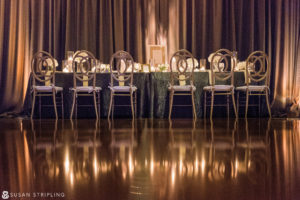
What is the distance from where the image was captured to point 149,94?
4.67 meters

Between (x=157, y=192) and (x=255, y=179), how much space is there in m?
0.35

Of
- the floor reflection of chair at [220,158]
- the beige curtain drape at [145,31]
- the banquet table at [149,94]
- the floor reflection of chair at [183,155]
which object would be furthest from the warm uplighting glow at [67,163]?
the beige curtain drape at [145,31]

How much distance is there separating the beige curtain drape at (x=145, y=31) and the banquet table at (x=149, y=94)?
1560mm

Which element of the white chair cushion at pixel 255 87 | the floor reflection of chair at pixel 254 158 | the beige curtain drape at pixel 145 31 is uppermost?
the beige curtain drape at pixel 145 31

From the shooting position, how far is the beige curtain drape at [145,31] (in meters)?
5.89

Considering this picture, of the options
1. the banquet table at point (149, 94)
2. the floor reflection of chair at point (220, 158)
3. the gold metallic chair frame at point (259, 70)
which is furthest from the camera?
the banquet table at point (149, 94)

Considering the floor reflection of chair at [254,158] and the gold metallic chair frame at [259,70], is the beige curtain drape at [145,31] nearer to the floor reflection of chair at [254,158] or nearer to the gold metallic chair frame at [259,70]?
the gold metallic chair frame at [259,70]

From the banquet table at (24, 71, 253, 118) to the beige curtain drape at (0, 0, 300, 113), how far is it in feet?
5.12

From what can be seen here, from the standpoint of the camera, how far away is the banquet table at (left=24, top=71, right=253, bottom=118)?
15.2ft

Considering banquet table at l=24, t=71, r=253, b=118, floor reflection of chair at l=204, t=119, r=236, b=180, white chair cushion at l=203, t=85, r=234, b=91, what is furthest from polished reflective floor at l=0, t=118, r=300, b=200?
banquet table at l=24, t=71, r=253, b=118

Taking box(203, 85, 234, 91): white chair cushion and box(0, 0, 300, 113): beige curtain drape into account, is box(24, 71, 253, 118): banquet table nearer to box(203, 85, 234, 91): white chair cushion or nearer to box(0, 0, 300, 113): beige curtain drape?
box(203, 85, 234, 91): white chair cushion

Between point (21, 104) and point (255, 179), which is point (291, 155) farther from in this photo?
point (21, 104)

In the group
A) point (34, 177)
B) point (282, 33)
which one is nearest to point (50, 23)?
point (282, 33)

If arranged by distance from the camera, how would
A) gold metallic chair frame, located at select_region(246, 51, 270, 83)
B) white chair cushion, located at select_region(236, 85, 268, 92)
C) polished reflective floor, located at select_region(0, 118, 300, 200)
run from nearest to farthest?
polished reflective floor, located at select_region(0, 118, 300, 200) → gold metallic chair frame, located at select_region(246, 51, 270, 83) → white chair cushion, located at select_region(236, 85, 268, 92)
